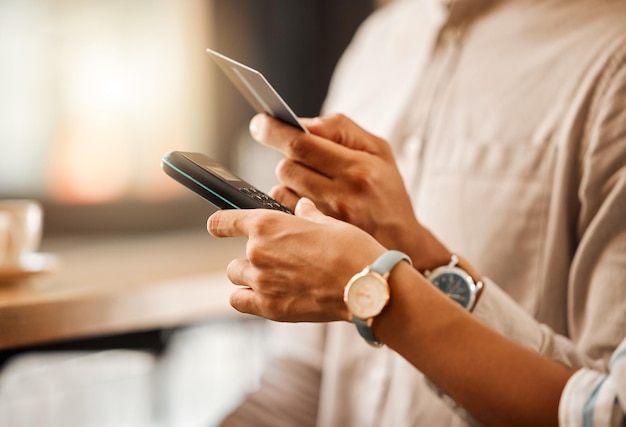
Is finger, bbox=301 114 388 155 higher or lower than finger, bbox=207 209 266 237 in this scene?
higher

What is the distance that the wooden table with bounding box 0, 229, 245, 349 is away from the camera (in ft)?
2.10

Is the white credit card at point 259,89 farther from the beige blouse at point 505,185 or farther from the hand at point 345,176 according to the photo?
the beige blouse at point 505,185

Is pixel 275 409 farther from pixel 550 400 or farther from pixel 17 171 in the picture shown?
pixel 17 171

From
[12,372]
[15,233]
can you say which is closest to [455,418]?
Answer: [15,233]

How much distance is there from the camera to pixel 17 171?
1903 millimetres

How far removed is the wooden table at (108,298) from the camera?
642 mm

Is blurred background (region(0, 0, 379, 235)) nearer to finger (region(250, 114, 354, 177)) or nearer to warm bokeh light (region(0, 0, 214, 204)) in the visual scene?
warm bokeh light (region(0, 0, 214, 204))

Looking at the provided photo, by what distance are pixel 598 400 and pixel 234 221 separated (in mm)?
319

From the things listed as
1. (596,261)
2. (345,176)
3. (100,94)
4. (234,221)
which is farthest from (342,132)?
(100,94)

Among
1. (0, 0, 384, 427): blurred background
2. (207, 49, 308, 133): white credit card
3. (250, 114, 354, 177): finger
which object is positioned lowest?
(0, 0, 384, 427): blurred background

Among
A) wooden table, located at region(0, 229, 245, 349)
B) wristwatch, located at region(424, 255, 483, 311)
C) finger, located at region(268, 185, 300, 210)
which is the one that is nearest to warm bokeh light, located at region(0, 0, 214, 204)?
wooden table, located at region(0, 229, 245, 349)


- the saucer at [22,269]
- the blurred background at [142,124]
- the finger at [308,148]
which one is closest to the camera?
the finger at [308,148]

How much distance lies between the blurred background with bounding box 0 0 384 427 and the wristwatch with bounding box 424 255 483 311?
3.65ft

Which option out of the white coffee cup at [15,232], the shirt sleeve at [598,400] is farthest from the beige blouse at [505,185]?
the white coffee cup at [15,232]
